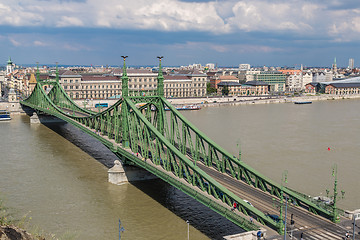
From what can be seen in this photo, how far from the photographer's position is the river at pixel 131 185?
1212 inches

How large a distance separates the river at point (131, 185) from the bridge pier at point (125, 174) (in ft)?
3.19

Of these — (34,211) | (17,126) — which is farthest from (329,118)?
(34,211)

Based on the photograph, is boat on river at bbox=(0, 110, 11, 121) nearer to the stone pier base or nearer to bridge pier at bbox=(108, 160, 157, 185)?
the stone pier base

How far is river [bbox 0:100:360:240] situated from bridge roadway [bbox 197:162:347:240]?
101 inches

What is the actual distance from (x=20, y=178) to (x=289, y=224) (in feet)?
96.3

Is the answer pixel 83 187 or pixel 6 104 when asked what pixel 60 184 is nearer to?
pixel 83 187

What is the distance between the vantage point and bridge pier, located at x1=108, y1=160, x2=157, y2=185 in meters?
40.6

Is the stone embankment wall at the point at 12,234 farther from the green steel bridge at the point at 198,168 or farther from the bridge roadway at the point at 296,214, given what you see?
the bridge roadway at the point at 296,214

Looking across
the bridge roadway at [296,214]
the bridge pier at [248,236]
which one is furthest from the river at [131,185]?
the bridge pier at [248,236]

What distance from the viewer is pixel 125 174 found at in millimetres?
41000

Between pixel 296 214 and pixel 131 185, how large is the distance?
17.9 metres

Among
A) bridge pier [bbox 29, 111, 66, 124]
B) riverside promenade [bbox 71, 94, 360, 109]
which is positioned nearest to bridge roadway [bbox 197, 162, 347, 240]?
bridge pier [bbox 29, 111, 66, 124]

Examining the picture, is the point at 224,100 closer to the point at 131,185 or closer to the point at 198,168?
the point at 131,185

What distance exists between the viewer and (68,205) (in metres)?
35.2
